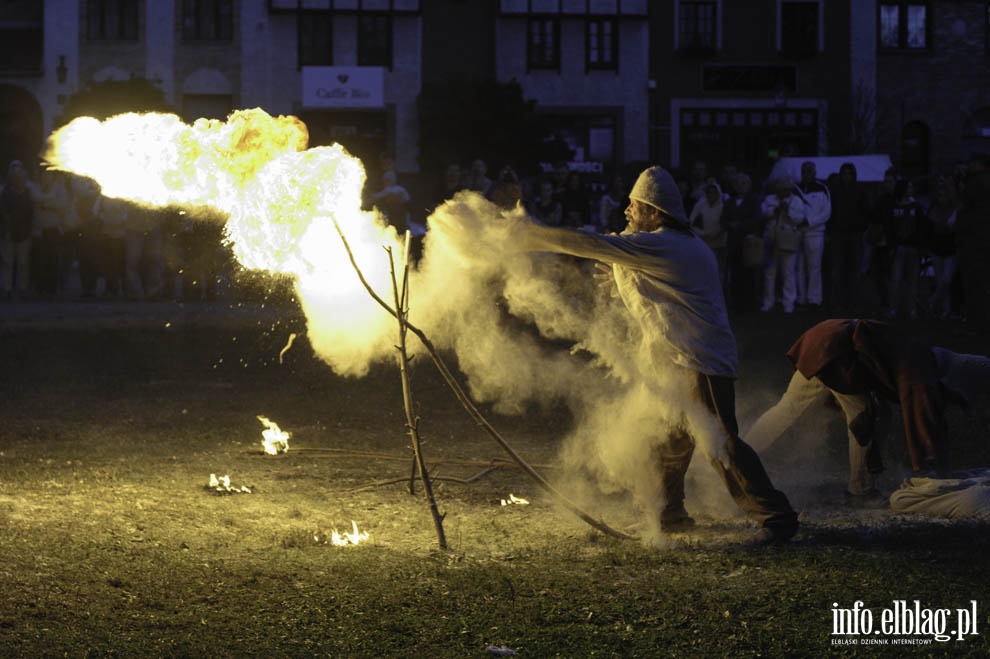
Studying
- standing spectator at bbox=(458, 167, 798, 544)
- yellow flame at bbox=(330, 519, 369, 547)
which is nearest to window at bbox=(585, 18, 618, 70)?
standing spectator at bbox=(458, 167, 798, 544)

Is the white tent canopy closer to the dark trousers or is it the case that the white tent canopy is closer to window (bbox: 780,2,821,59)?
A: window (bbox: 780,2,821,59)

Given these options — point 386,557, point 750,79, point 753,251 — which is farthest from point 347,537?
point 750,79

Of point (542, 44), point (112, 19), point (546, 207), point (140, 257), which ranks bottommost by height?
point (140, 257)

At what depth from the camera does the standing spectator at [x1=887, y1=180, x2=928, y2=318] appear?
1888cm

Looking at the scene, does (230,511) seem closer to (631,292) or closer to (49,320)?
(631,292)

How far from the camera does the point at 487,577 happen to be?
6.11 m

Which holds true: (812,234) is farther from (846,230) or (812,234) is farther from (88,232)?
(88,232)

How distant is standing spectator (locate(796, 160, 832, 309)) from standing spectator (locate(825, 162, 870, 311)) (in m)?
0.29

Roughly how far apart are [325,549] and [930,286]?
16035 mm

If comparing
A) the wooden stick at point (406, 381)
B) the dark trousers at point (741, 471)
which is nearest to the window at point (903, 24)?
the dark trousers at point (741, 471)

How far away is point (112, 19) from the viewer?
3981 centimetres

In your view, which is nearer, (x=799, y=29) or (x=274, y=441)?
(x=274, y=441)

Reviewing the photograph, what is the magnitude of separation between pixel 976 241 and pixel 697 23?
27.7 meters

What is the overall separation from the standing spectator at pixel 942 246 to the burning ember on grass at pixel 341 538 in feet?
45.2
